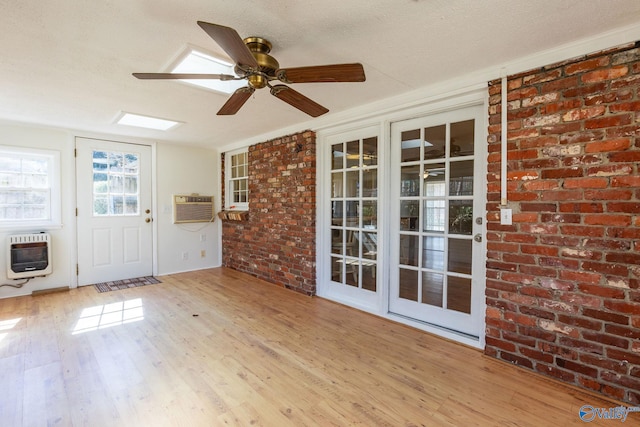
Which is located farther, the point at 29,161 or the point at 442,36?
the point at 29,161

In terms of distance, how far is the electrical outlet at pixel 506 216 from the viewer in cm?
225

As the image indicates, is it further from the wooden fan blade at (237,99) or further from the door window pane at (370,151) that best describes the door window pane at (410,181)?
the wooden fan blade at (237,99)

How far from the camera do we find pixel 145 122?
3.82 meters

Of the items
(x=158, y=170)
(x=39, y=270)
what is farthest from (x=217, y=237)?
(x=39, y=270)

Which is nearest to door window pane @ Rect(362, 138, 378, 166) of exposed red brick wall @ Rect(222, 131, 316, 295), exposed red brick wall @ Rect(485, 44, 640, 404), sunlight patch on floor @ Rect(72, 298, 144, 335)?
exposed red brick wall @ Rect(222, 131, 316, 295)

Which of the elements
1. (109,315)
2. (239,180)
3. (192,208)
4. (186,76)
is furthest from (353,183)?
(192,208)

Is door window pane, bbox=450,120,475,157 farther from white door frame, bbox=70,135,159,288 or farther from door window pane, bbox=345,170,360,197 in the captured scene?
white door frame, bbox=70,135,159,288

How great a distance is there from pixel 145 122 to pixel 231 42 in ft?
9.88

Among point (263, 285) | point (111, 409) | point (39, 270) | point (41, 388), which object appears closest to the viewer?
point (111, 409)

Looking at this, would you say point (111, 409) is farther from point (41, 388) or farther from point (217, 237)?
point (217, 237)

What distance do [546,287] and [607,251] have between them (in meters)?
0.41

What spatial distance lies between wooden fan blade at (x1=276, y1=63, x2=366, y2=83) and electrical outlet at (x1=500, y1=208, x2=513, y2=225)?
1.43m

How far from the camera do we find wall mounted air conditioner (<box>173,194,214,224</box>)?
5.11 m

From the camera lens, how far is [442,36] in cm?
188
